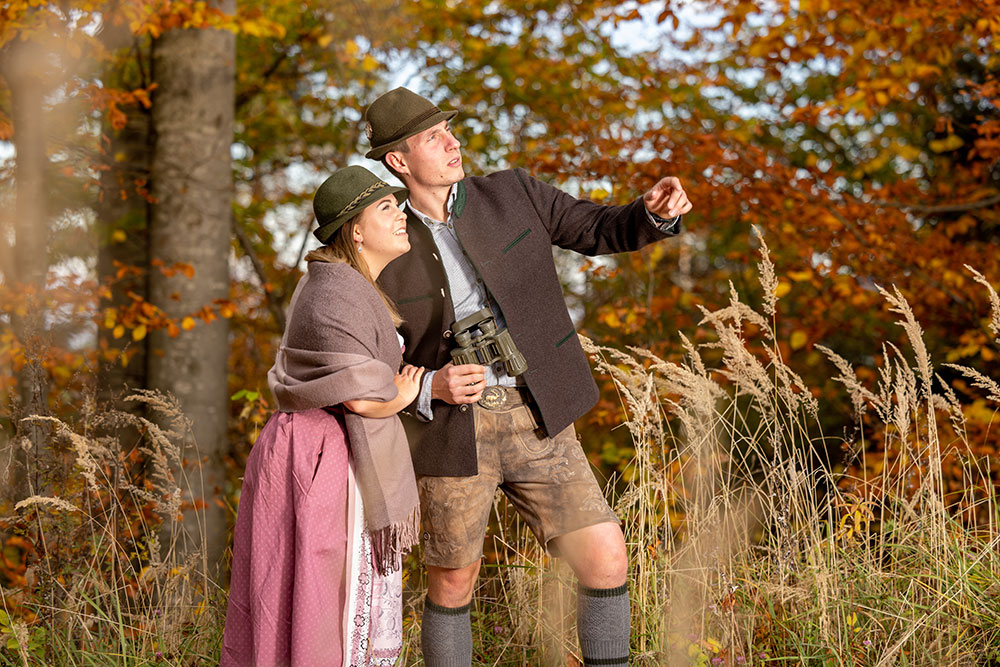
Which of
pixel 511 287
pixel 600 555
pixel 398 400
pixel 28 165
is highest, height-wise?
pixel 28 165

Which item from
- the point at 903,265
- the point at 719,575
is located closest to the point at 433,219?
the point at 719,575

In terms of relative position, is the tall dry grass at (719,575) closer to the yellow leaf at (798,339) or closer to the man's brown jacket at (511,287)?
the man's brown jacket at (511,287)

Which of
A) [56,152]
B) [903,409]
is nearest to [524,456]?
[903,409]

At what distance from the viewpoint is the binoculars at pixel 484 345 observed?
2553mm

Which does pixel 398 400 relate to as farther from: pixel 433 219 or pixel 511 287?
pixel 433 219

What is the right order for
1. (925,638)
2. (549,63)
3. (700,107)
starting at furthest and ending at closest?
(700,107), (549,63), (925,638)

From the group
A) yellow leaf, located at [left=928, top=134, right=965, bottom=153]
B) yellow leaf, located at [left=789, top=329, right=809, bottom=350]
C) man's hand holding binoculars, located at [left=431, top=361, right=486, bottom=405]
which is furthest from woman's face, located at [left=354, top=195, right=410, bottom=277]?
yellow leaf, located at [left=928, top=134, right=965, bottom=153]

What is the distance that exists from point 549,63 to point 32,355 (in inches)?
224

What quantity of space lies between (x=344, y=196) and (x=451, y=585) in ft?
3.79

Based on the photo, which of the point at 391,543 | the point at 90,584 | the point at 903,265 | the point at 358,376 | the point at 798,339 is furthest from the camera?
the point at 798,339

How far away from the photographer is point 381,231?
97.0 inches

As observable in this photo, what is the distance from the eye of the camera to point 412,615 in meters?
3.31

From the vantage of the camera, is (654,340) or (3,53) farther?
(654,340)

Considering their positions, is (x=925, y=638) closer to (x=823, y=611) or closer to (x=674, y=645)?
(x=823, y=611)
